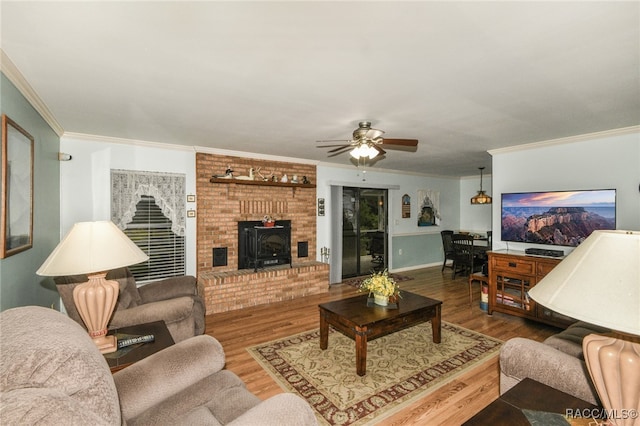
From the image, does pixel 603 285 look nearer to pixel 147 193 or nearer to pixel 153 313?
pixel 153 313

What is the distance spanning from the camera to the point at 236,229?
483 centimetres

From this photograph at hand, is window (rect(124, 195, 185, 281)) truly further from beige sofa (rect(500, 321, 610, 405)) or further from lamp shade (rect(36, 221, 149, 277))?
beige sofa (rect(500, 321, 610, 405))

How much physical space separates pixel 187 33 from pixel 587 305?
6.70ft

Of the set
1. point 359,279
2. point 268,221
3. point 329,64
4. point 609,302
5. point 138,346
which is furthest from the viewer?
point 359,279

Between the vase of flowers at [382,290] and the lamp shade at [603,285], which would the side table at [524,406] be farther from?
the vase of flowers at [382,290]

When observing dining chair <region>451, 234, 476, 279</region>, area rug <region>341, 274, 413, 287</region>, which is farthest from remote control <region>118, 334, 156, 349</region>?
dining chair <region>451, 234, 476, 279</region>

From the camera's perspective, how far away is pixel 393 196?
6891 mm

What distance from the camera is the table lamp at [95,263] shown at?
1.65 meters

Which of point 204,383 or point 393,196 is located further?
point 393,196

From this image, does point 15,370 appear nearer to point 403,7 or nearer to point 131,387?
point 131,387

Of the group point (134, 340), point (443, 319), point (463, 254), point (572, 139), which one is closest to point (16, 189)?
point (134, 340)

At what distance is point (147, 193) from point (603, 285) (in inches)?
182

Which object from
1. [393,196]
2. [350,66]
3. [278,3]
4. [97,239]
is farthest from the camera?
[393,196]

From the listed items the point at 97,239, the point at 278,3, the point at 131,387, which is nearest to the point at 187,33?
the point at 278,3
